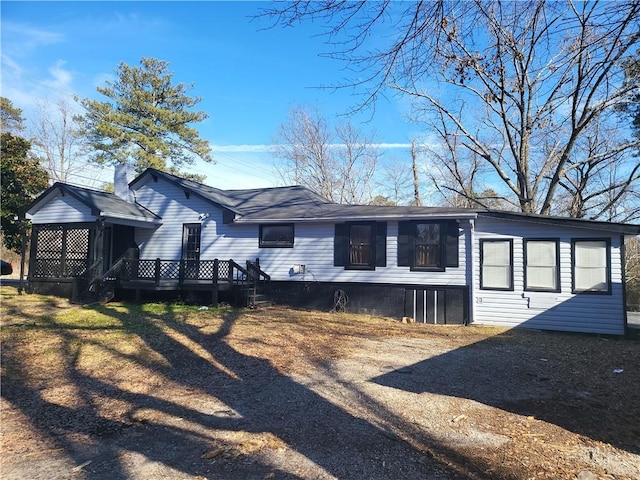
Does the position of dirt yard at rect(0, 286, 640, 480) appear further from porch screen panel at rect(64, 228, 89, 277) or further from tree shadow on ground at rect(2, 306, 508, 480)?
porch screen panel at rect(64, 228, 89, 277)

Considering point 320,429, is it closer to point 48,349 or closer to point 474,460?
point 474,460

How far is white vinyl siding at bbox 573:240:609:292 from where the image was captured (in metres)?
10.6

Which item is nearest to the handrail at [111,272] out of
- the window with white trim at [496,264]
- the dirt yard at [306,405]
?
the dirt yard at [306,405]

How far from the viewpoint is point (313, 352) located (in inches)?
299

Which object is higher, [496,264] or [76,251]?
[76,251]

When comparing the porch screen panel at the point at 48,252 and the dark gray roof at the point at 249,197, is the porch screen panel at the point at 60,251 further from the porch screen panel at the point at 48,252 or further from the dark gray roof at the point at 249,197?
the dark gray roof at the point at 249,197

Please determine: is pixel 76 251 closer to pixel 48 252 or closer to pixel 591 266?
pixel 48 252

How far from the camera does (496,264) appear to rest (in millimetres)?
11641

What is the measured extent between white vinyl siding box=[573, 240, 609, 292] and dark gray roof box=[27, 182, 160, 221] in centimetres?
1423

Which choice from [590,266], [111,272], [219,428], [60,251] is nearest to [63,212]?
[60,251]

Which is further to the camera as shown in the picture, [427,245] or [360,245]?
[360,245]

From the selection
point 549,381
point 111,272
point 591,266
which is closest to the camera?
point 549,381

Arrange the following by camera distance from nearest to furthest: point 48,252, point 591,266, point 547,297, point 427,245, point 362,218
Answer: point 591,266
point 547,297
point 427,245
point 362,218
point 48,252

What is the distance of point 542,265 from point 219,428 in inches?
399
